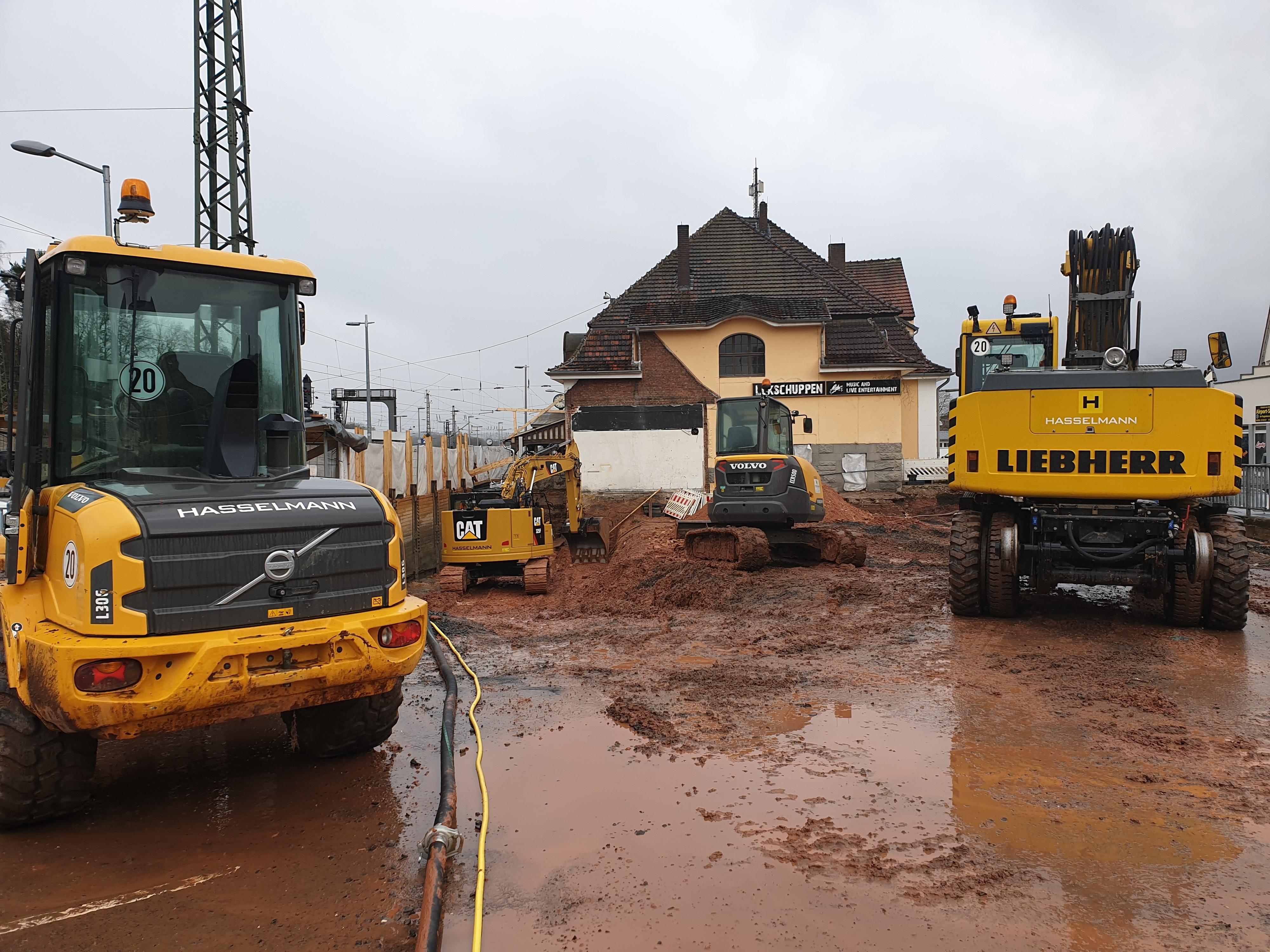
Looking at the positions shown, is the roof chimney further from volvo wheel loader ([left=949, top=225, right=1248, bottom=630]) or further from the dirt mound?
the dirt mound

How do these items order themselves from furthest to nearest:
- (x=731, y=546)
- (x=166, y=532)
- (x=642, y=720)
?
1. (x=731, y=546)
2. (x=642, y=720)
3. (x=166, y=532)

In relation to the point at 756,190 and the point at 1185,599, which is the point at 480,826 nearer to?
the point at 1185,599

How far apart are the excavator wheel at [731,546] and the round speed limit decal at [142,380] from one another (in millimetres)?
9811

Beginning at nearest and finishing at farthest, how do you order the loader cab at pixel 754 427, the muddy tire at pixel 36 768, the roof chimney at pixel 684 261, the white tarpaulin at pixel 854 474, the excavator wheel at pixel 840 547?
the muddy tire at pixel 36 768 → the excavator wheel at pixel 840 547 → the loader cab at pixel 754 427 → the white tarpaulin at pixel 854 474 → the roof chimney at pixel 684 261

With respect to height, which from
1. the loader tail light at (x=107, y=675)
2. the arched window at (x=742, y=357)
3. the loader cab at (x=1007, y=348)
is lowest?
the loader tail light at (x=107, y=675)

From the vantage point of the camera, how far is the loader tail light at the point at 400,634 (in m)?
4.87

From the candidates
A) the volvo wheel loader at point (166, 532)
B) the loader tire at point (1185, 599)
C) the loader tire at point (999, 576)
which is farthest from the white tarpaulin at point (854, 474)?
the volvo wheel loader at point (166, 532)

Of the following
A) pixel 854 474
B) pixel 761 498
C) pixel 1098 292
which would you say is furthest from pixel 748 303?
pixel 1098 292

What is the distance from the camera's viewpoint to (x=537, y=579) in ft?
45.7

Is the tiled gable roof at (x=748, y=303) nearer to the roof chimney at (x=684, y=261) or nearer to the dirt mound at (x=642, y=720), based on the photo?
the roof chimney at (x=684, y=261)

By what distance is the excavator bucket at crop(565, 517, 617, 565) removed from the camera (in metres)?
18.3

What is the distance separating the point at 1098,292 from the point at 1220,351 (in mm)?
1601

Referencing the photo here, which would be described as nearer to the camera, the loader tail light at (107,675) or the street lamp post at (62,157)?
the loader tail light at (107,675)

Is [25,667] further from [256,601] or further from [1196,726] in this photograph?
[1196,726]
